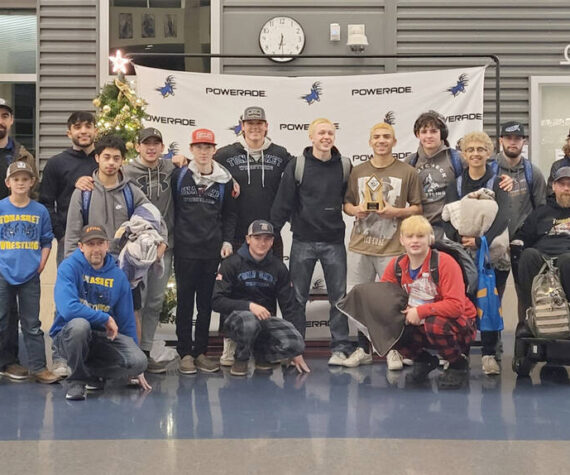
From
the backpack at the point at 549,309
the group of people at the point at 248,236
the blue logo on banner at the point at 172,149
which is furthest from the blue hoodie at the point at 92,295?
the backpack at the point at 549,309

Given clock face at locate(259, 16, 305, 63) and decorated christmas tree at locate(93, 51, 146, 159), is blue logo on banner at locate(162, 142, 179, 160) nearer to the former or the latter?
decorated christmas tree at locate(93, 51, 146, 159)

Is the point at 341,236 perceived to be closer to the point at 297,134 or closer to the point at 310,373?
the point at 310,373

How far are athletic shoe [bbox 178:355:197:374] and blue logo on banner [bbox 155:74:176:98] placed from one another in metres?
2.33

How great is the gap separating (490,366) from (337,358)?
1.06 meters

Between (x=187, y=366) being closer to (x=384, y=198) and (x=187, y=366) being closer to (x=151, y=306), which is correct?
(x=151, y=306)

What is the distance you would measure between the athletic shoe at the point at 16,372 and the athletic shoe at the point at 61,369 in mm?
179

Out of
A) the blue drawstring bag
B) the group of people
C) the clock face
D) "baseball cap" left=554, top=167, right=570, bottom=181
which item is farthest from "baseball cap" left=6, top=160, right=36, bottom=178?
the clock face

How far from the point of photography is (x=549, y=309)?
5957 millimetres

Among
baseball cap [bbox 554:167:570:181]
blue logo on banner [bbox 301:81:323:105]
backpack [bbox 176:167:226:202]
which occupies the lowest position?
A: backpack [bbox 176:167:226:202]

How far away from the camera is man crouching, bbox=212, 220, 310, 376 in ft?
20.9

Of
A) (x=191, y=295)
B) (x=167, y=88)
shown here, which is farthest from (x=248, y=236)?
(x=167, y=88)

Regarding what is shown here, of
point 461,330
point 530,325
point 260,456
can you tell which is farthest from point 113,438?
point 530,325

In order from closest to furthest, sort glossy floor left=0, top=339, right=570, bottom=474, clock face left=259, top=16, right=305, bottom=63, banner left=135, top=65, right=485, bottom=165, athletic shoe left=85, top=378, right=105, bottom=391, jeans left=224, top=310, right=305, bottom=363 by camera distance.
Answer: glossy floor left=0, top=339, right=570, bottom=474, athletic shoe left=85, top=378, right=105, bottom=391, jeans left=224, top=310, right=305, bottom=363, banner left=135, top=65, right=485, bottom=165, clock face left=259, top=16, right=305, bottom=63

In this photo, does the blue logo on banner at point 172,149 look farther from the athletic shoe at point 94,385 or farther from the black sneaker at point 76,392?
the black sneaker at point 76,392
